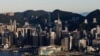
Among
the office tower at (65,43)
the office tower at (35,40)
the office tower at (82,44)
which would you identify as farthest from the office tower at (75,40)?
the office tower at (35,40)

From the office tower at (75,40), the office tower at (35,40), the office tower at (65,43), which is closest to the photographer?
the office tower at (65,43)

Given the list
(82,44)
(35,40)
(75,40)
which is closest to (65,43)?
(75,40)

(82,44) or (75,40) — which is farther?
(75,40)

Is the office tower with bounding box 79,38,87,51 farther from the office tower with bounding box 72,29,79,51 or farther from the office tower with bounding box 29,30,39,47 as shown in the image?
the office tower with bounding box 29,30,39,47

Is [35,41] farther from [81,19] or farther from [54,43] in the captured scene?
[81,19]

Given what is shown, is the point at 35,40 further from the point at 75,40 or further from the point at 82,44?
the point at 82,44

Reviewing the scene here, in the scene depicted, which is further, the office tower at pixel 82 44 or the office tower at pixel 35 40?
the office tower at pixel 35 40

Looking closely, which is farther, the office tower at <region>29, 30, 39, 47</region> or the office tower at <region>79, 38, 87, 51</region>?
the office tower at <region>29, 30, 39, 47</region>

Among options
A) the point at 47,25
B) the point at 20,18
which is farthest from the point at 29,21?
the point at 47,25

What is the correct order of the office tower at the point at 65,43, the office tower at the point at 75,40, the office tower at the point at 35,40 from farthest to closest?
the office tower at the point at 35,40 < the office tower at the point at 75,40 < the office tower at the point at 65,43

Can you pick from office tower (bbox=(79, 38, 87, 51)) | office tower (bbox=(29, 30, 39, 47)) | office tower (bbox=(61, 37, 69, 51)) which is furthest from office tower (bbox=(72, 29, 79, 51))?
office tower (bbox=(29, 30, 39, 47))

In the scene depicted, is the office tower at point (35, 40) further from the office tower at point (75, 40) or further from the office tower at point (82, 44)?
the office tower at point (82, 44)
